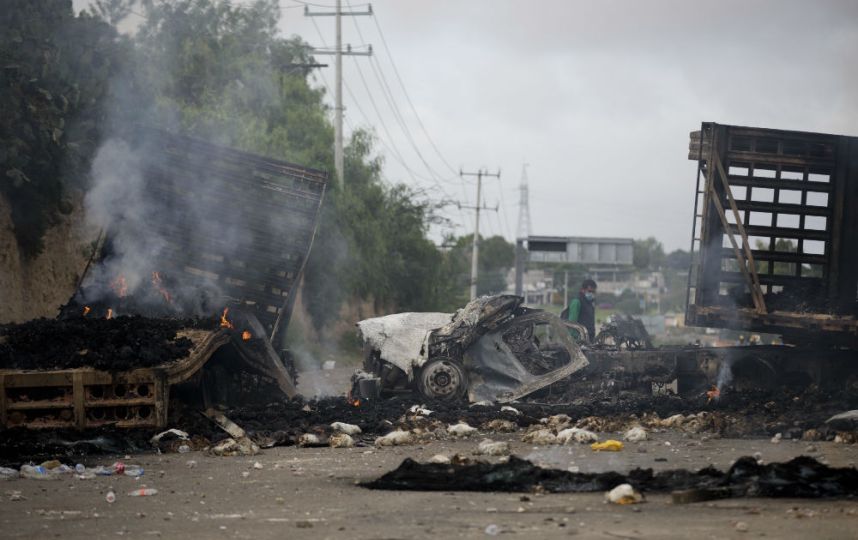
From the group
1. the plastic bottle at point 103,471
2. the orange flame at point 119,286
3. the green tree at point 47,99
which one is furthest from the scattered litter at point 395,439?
the green tree at point 47,99

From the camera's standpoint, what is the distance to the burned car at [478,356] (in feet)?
49.5

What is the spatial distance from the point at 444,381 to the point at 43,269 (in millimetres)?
10853

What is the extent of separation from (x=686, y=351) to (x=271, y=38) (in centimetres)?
4096

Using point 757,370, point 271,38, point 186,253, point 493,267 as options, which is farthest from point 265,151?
point 493,267

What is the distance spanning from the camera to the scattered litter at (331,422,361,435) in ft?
40.9

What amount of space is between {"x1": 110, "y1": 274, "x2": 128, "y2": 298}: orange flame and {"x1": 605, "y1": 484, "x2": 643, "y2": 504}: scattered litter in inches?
371

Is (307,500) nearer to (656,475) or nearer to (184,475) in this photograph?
(184,475)

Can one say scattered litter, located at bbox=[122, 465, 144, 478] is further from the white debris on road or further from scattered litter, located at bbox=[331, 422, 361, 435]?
scattered litter, located at bbox=[331, 422, 361, 435]

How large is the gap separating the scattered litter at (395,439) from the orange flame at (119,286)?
515cm

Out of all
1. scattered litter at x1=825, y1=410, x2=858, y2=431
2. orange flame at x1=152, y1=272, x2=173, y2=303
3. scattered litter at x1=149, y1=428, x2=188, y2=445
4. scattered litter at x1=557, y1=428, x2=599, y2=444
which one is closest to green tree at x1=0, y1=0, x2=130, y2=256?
orange flame at x1=152, y1=272, x2=173, y2=303

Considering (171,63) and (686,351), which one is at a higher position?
(171,63)

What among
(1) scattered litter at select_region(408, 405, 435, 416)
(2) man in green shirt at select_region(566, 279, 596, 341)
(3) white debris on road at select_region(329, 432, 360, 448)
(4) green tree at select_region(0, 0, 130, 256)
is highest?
(4) green tree at select_region(0, 0, 130, 256)

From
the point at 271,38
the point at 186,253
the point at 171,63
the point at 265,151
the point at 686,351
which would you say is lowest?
the point at 686,351

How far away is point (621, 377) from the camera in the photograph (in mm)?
15352
